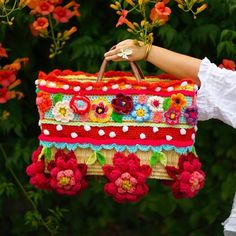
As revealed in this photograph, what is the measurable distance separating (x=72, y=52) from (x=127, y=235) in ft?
4.22

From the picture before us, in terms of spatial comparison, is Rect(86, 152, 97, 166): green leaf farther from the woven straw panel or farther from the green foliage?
the green foliage

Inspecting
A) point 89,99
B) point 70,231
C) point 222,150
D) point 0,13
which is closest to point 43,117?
point 89,99

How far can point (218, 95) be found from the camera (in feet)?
7.65

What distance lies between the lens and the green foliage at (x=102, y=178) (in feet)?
10.8

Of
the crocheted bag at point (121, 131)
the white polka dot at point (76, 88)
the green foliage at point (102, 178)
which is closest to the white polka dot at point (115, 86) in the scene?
the crocheted bag at point (121, 131)

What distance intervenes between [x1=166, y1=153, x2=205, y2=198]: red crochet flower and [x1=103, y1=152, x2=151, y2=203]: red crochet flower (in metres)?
0.09

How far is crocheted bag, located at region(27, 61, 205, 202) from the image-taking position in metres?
2.27

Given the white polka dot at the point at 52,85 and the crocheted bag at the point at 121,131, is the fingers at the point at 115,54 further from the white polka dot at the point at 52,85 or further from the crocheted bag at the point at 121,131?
the white polka dot at the point at 52,85

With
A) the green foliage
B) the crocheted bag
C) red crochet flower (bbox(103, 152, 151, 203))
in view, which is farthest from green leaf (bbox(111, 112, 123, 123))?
the green foliage

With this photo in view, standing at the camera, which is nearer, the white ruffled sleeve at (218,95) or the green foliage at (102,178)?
the white ruffled sleeve at (218,95)

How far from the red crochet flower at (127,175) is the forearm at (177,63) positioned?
0.32 m

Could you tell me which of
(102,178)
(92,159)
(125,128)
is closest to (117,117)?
(125,128)

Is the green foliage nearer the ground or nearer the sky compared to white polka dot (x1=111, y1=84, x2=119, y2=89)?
nearer the ground

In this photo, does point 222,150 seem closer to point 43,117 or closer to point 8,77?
point 8,77
